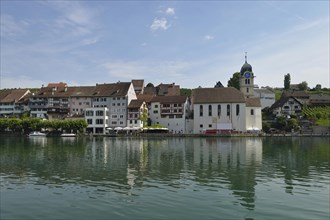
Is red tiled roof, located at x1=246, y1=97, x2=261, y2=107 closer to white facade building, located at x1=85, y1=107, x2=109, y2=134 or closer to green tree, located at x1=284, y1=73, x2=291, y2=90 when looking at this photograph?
white facade building, located at x1=85, y1=107, x2=109, y2=134

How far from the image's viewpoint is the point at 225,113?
101 metres

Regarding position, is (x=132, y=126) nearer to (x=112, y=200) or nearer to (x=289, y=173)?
(x=289, y=173)

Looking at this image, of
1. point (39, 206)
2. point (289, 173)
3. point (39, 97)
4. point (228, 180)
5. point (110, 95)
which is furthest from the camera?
point (39, 97)

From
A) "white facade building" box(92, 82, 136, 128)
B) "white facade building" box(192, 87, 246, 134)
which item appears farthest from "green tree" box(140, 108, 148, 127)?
"white facade building" box(192, 87, 246, 134)

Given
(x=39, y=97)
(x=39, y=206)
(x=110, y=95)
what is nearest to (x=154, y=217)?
(x=39, y=206)

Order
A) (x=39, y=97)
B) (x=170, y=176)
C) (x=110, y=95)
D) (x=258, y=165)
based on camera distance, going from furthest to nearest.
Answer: (x=39, y=97) → (x=110, y=95) → (x=258, y=165) → (x=170, y=176)

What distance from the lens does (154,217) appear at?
15.4m

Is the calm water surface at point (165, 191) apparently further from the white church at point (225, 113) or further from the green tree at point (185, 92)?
the green tree at point (185, 92)

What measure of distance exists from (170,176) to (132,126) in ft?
257

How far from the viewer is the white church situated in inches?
3937

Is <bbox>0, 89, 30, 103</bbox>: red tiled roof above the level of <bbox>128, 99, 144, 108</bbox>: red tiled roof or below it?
above

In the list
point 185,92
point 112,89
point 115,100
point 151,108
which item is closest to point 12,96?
point 112,89

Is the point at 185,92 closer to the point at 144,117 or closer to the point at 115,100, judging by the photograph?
the point at 115,100

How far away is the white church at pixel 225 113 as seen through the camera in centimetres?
10000
